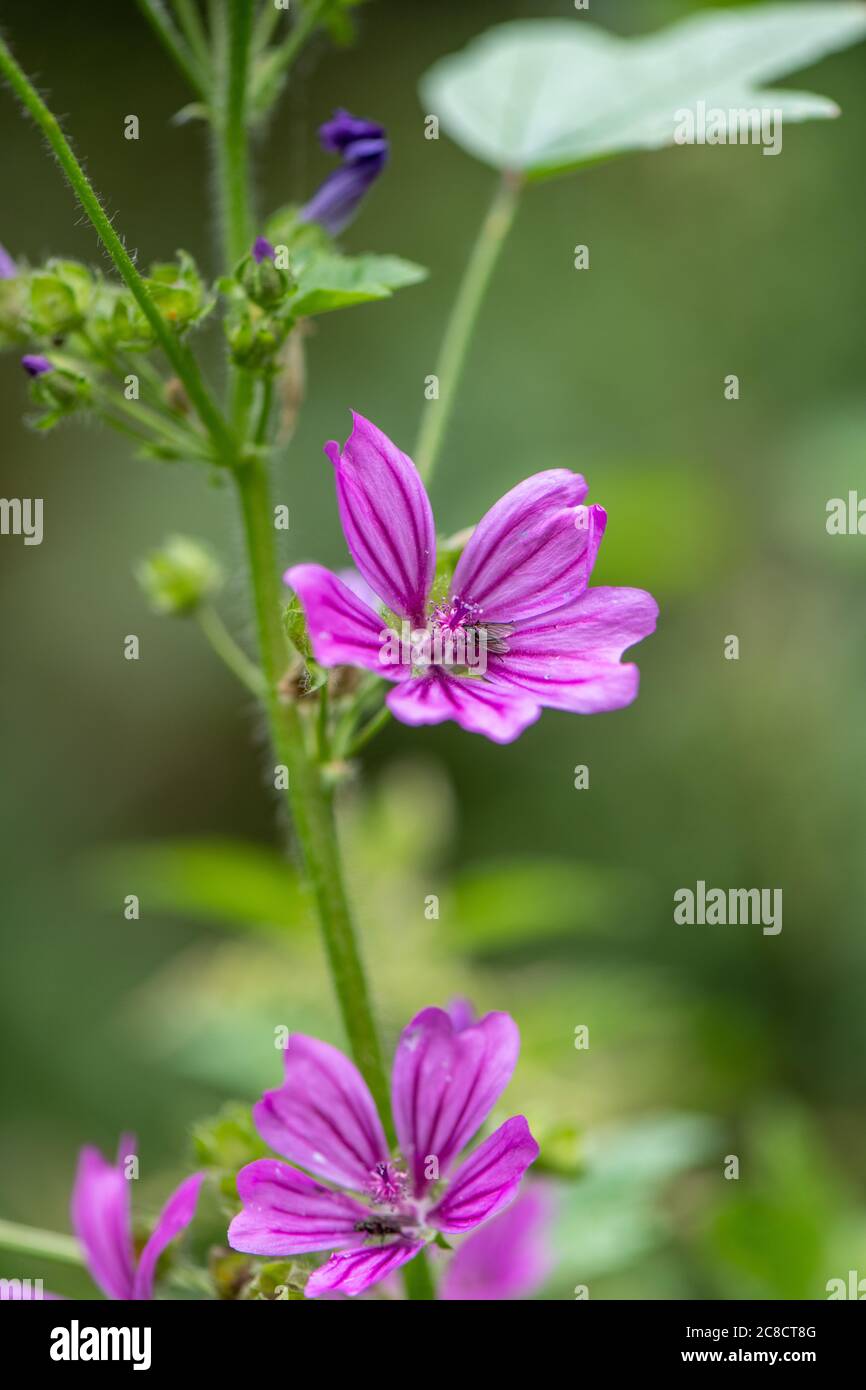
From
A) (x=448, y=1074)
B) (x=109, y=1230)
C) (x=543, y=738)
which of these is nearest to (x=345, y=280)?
(x=448, y=1074)

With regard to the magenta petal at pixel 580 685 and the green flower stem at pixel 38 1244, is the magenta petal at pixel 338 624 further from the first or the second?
the green flower stem at pixel 38 1244

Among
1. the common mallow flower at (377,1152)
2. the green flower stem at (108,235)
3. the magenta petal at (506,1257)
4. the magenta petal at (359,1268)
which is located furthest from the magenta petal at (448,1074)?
the green flower stem at (108,235)

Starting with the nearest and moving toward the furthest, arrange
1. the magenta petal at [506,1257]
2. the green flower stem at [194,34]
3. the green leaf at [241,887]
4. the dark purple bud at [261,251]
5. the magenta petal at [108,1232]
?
the dark purple bud at [261,251], the magenta petal at [108,1232], the green flower stem at [194,34], the magenta petal at [506,1257], the green leaf at [241,887]

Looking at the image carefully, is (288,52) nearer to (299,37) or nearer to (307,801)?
(299,37)

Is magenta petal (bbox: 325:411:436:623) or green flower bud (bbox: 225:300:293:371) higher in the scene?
green flower bud (bbox: 225:300:293:371)

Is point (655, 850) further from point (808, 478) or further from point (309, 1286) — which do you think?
point (309, 1286)

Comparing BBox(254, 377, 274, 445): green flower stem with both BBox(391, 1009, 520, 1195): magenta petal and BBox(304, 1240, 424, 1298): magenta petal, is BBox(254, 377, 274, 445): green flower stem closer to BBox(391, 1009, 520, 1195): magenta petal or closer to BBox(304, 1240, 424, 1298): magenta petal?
BBox(391, 1009, 520, 1195): magenta petal

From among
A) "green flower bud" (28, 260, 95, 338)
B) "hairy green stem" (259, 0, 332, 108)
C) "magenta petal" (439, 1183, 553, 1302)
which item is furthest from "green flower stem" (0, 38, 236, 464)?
"magenta petal" (439, 1183, 553, 1302)

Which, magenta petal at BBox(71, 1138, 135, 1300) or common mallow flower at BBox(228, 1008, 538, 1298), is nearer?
common mallow flower at BBox(228, 1008, 538, 1298)
